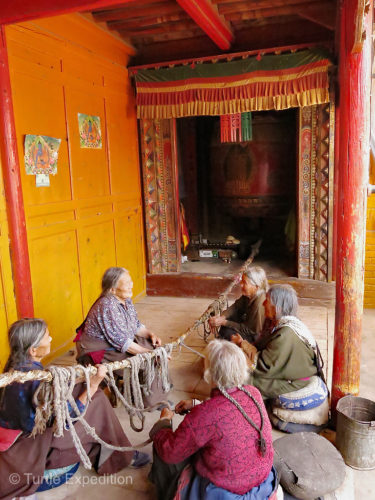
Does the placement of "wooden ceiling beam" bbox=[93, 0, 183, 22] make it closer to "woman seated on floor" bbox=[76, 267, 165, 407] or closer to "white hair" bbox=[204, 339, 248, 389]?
"woman seated on floor" bbox=[76, 267, 165, 407]

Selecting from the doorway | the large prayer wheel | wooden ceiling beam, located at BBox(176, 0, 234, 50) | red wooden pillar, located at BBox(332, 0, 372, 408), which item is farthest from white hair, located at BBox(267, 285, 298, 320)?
the large prayer wheel

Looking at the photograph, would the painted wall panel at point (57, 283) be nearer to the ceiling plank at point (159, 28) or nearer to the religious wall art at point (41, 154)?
the religious wall art at point (41, 154)

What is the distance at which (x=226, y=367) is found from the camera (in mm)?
1681

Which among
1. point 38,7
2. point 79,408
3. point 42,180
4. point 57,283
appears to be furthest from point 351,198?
point 57,283

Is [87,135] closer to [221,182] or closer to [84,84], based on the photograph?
[84,84]

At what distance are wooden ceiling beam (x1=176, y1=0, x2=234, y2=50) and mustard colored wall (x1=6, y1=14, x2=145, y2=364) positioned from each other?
1150 millimetres

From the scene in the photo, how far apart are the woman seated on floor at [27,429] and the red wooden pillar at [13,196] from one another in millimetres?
1306

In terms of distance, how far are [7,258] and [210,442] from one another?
2293mm

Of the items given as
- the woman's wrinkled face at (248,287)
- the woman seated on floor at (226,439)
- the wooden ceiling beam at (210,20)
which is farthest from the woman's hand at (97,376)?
the wooden ceiling beam at (210,20)

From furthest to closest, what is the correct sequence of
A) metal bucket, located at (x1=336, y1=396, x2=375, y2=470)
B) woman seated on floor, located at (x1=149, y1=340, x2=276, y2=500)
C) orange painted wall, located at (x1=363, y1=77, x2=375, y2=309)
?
1. orange painted wall, located at (x1=363, y1=77, x2=375, y2=309)
2. metal bucket, located at (x1=336, y1=396, x2=375, y2=470)
3. woman seated on floor, located at (x1=149, y1=340, x2=276, y2=500)

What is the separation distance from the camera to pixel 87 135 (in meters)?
4.34

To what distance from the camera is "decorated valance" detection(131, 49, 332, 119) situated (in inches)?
175

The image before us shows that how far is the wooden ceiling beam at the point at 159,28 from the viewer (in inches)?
181

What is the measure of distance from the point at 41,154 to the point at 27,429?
2.36 m
